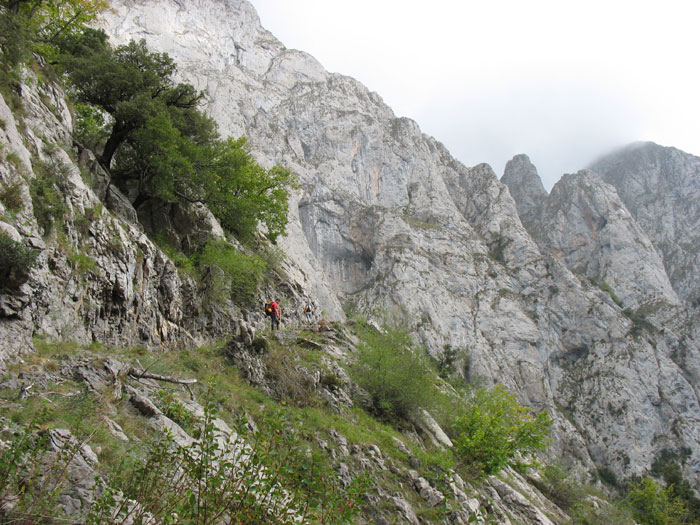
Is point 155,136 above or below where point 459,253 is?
below

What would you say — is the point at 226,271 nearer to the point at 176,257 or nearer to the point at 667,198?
the point at 176,257

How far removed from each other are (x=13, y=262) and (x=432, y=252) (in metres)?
74.3

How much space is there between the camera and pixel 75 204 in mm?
11562

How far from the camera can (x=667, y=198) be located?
405ft

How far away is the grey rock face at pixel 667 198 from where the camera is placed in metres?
104

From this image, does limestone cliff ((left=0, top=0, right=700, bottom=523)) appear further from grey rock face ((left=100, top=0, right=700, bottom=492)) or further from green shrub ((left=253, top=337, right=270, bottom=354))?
green shrub ((left=253, top=337, right=270, bottom=354))

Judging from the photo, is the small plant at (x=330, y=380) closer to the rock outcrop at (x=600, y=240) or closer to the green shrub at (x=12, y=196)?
the green shrub at (x=12, y=196)

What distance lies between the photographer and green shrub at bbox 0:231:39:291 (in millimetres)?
7555

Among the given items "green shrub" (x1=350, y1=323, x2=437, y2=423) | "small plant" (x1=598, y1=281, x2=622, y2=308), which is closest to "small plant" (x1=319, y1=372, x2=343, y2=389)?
"green shrub" (x1=350, y1=323, x2=437, y2=423)

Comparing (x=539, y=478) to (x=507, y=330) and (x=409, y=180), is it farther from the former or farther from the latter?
(x=409, y=180)

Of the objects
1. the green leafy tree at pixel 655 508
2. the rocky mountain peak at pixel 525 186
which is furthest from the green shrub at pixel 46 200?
the rocky mountain peak at pixel 525 186

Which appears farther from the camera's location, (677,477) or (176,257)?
(677,477)

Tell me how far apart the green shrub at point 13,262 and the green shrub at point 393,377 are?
35.1 feet

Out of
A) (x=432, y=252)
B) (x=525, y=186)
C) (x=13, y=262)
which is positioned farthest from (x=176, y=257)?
(x=525, y=186)
